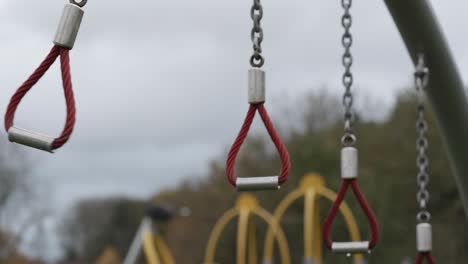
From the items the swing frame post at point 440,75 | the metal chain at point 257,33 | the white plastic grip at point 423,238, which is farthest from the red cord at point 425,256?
the metal chain at point 257,33

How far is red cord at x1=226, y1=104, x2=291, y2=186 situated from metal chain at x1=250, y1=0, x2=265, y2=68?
18 centimetres

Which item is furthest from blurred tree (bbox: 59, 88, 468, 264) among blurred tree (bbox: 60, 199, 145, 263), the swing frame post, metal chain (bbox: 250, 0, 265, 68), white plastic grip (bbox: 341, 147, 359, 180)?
metal chain (bbox: 250, 0, 265, 68)

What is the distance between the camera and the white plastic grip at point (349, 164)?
380cm

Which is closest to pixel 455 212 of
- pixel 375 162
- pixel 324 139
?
pixel 375 162

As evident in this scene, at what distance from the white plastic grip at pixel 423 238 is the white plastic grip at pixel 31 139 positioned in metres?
2.58

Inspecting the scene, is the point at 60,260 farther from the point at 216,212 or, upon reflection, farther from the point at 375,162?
the point at 375,162

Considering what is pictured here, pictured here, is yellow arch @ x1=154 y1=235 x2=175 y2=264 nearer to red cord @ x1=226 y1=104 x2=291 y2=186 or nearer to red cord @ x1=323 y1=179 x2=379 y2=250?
red cord @ x1=323 y1=179 x2=379 y2=250

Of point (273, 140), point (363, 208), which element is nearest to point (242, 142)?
point (273, 140)

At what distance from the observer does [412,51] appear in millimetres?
4703

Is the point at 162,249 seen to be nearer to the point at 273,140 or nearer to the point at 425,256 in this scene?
the point at 425,256

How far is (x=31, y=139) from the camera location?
2639mm

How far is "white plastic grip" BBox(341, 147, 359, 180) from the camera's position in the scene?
380cm

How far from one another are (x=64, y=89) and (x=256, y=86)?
0.67m

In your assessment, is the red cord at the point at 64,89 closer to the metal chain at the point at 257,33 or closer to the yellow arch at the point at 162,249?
the metal chain at the point at 257,33
